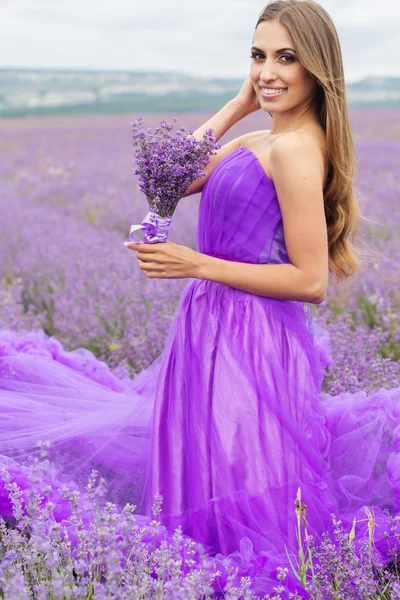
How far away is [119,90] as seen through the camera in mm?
74750

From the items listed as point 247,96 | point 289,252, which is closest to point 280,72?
point 247,96

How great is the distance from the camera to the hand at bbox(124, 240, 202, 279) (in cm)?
196

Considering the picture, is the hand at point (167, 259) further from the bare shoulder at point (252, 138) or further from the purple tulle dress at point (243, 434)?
the bare shoulder at point (252, 138)

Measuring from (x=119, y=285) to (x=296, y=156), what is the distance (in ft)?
8.49

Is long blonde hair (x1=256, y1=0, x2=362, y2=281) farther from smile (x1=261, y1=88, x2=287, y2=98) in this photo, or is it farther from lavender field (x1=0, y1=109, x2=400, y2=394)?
lavender field (x1=0, y1=109, x2=400, y2=394)

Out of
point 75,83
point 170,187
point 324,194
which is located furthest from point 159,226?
point 75,83

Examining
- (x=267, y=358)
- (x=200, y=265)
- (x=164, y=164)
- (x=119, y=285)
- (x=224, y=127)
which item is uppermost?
(x=224, y=127)

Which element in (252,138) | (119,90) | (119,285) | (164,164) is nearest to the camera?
(164,164)

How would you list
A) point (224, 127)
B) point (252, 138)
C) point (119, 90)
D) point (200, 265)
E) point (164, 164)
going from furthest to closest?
point (119, 90) → point (224, 127) → point (252, 138) → point (200, 265) → point (164, 164)

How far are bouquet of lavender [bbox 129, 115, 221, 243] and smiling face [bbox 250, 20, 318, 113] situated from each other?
0.88ft

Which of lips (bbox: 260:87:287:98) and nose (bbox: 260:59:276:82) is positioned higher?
nose (bbox: 260:59:276:82)

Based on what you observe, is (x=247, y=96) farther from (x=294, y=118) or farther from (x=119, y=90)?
(x=119, y=90)

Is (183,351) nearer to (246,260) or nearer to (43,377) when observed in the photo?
(246,260)

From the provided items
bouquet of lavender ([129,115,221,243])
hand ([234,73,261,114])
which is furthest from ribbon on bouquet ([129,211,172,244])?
hand ([234,73,261,114])
